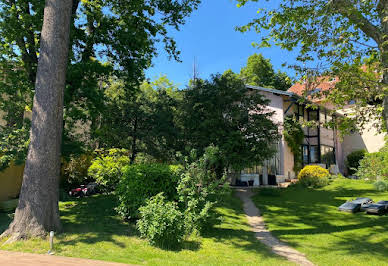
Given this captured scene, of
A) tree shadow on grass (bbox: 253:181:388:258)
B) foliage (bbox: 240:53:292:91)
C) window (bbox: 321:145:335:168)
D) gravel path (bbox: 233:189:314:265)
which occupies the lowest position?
gravel path (bbox: 233:189:314:265)

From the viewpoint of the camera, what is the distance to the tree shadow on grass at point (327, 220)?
8086 millimetres

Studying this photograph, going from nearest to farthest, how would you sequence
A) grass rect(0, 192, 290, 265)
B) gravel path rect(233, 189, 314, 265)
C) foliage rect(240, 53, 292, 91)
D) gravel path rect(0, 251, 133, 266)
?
gravel path rect(0, 251, 133, 266) < grass rect(0, 192, 290, 265) < gravel path rect(233, 189, 314, 265) < foliage rect(240, 53, 292, 91)

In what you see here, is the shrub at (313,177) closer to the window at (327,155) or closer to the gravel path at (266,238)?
the gravel path at (266,238)

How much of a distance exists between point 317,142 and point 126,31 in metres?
20.1

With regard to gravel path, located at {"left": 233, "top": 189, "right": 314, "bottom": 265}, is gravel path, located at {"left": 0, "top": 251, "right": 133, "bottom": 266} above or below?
above

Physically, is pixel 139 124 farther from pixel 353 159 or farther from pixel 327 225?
pixel 353 159

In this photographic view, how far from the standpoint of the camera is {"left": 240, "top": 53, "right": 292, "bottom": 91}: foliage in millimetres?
41312

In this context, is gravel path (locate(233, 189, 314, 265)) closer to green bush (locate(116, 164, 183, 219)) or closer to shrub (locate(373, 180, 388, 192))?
green bush (locate(116, 164, 183, 219))

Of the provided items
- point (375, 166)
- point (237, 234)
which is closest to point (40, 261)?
point (237, 234)

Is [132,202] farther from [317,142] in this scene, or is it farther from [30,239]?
[317,142]

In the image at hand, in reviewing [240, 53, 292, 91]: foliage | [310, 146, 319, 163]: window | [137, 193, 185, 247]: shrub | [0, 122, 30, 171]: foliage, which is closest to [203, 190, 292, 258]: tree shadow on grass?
[137, 193, 185, 247]: shrub

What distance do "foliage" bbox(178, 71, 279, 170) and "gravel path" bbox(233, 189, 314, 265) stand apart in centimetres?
225

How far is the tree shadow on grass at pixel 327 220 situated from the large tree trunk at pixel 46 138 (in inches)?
Answer: 293

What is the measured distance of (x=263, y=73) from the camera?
42031 millimetres
